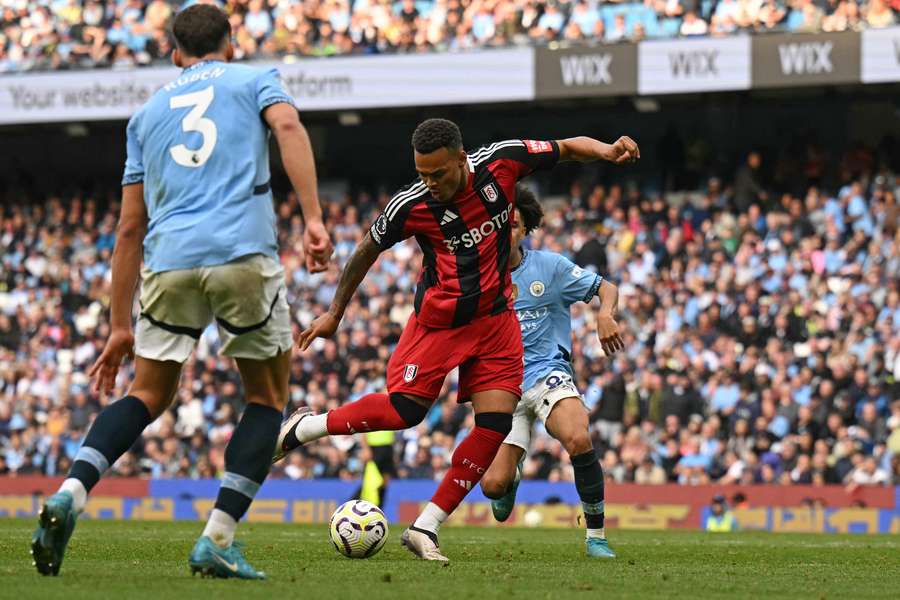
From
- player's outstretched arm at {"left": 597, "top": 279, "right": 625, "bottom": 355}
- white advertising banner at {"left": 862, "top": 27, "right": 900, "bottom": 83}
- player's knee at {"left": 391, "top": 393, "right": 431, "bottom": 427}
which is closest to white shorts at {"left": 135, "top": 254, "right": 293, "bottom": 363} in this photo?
player's knee at {"left": 391, "top": 393, "right": 431, "bottom": 427}

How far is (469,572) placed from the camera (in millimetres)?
7562

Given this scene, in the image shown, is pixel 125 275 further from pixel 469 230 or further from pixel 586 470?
pixel 586 470

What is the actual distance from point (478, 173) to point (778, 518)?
11.0m

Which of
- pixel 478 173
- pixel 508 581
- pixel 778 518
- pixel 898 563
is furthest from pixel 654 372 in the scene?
pixel 508 581

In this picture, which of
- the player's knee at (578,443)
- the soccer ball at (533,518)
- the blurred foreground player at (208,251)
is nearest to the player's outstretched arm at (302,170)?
the blurred foreground player at (208,251)

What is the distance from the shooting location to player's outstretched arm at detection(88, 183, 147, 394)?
6461 millimetres

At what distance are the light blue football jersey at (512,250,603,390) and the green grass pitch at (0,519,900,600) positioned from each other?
4.21ft

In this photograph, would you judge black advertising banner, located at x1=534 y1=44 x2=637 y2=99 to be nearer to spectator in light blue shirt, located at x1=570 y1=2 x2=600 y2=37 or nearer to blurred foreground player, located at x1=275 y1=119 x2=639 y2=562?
spectator in light blue shirt, located at x1=570 y1=2 x2=600 y2=37

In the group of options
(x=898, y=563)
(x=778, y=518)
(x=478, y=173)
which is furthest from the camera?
(x=778, y=518)

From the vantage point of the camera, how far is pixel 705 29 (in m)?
23.3

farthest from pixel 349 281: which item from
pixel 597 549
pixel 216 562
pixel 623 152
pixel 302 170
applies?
pixel 216 562

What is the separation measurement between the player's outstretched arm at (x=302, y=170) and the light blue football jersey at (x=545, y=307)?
448cm

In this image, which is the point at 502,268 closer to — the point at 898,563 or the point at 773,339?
the point at 898,563

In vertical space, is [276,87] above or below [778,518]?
above
